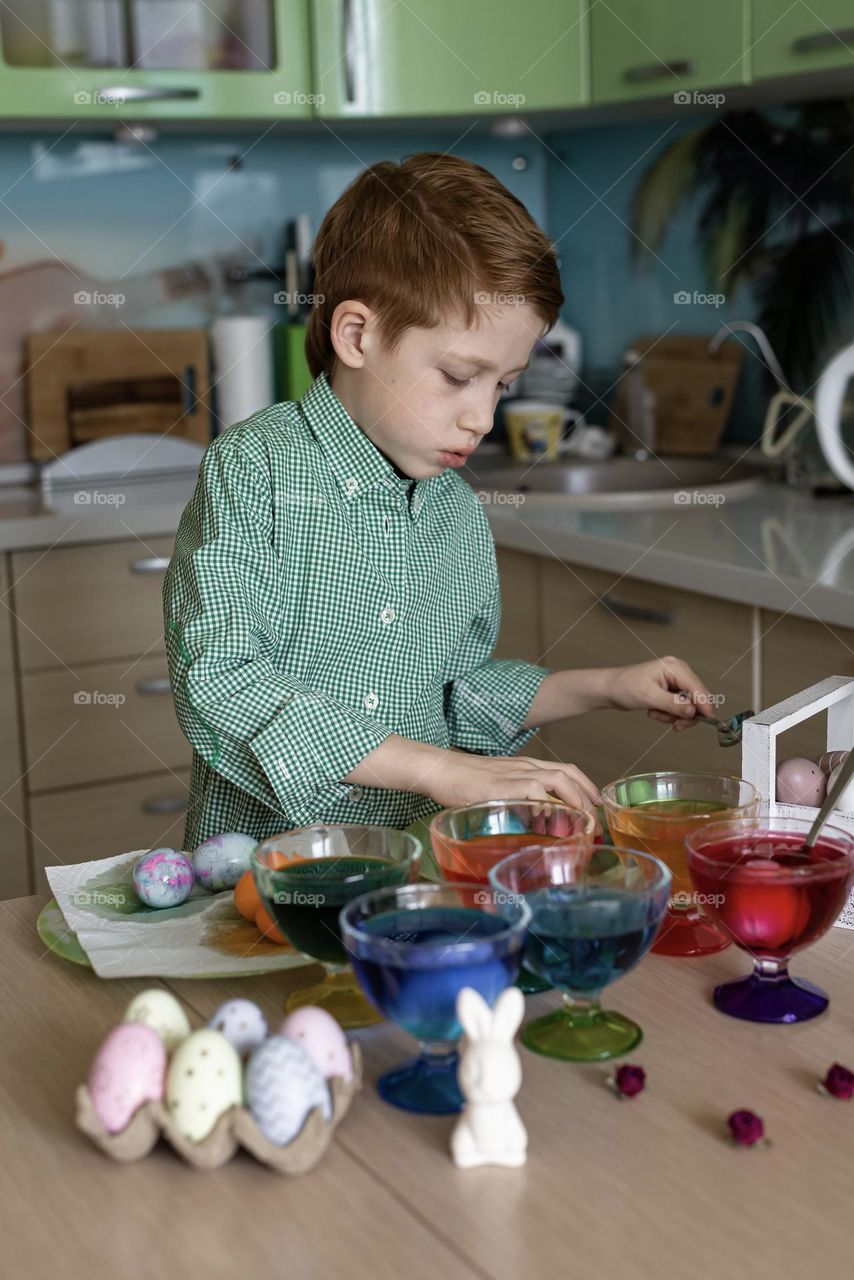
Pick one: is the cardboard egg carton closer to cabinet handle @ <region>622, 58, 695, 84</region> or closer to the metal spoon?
the metal spoon

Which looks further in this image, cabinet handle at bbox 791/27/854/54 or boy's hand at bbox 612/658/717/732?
cabinet handle at bbox 791/27/854/54

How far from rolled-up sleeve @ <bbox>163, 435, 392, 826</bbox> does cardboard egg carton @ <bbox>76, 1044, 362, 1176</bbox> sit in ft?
1.39

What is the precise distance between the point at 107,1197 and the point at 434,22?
2309 millimetres

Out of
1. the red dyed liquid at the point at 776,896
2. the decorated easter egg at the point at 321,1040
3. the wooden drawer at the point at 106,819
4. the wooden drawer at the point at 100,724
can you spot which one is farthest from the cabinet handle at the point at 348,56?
the decorated easter egg at the point at 321,1040

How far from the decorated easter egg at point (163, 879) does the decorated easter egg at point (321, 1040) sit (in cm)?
28

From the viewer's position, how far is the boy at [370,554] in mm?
1107

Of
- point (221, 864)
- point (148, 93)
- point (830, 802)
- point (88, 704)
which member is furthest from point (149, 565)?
point (830, 802)

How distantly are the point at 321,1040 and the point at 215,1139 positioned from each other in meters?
0.07

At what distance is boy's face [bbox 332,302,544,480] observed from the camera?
1.21 metres

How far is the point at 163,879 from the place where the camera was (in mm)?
979

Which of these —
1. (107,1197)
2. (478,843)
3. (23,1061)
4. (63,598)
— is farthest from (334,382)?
(63,598)

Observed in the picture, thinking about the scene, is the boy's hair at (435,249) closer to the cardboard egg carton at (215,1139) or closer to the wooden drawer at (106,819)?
the cardboard egg carton at (215,1139)

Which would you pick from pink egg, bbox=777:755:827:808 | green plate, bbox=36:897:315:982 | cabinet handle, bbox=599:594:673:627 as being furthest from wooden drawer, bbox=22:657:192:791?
pink egg, bbox=777:755:827:808

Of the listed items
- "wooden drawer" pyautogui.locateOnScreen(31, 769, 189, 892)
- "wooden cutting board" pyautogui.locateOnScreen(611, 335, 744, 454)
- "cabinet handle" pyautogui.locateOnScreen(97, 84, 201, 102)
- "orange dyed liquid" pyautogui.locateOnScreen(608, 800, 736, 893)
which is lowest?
"wooden drawer" pyautogui.locateOnScreen(31, 769, 189, 892)
